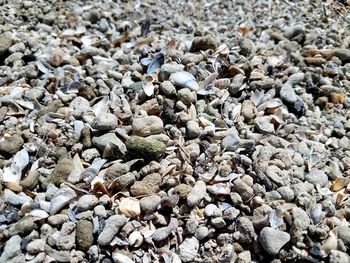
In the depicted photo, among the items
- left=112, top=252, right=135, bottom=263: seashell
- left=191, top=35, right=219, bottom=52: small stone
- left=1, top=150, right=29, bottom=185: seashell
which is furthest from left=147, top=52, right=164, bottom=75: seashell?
left=112, top=252, right=135, bottom=263: seashell

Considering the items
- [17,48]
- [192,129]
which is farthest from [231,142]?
[17,48]

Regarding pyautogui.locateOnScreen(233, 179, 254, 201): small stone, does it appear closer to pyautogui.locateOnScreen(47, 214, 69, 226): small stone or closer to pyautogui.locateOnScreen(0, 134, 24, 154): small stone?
pyautogui.locateOnScreen(47, 214, 69, 226): small stone

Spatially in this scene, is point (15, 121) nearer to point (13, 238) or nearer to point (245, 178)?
point (13, 238)

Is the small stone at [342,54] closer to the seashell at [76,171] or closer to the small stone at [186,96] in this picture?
the small stone at [186,96]

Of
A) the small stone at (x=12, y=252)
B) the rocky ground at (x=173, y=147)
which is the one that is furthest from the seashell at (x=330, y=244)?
the small stone at (x=12, y=252)

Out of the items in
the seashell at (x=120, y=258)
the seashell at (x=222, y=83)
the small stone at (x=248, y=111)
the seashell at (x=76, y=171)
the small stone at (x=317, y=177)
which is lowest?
the seashell at (x=120, y=258)

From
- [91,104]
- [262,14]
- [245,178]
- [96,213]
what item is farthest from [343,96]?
[96,213]

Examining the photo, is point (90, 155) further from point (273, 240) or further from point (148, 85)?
point (273, 240)

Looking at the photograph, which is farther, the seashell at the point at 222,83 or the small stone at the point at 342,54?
the small stone at the point at 342,54
